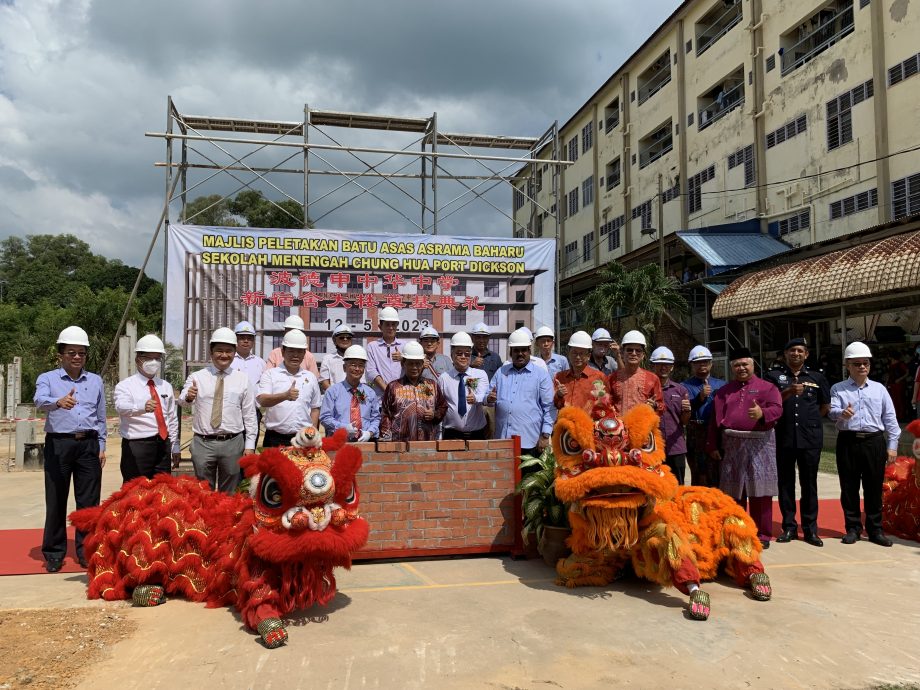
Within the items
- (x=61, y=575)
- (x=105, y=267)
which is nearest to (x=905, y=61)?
(x=61, y=575)

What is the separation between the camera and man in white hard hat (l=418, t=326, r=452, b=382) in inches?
224

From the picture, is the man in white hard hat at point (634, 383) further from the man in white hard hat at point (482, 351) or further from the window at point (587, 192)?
the window at point (587, 192)

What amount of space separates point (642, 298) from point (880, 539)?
13719 millimetres

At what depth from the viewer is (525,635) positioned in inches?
139

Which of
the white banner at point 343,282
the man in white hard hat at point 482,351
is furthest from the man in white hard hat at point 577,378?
the white banner at point 343,282

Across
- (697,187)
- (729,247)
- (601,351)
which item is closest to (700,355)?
(601,351)

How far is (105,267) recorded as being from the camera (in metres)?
47.6

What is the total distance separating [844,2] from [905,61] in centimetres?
334

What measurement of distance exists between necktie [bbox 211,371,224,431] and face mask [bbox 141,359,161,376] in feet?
1.67

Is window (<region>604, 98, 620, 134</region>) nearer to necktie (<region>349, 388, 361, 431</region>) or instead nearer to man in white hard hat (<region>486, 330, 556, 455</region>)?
man in white hard hat (<region>486, 330, 556, 455</region>)

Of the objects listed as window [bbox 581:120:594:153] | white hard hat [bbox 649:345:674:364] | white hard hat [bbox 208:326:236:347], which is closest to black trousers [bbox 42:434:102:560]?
white hard hat [bbox 208:326:236:347]

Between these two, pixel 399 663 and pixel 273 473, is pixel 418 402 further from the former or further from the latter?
pixel 399 663

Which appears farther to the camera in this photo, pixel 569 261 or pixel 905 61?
pixel 569 261

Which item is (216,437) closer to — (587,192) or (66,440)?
(66,440)
